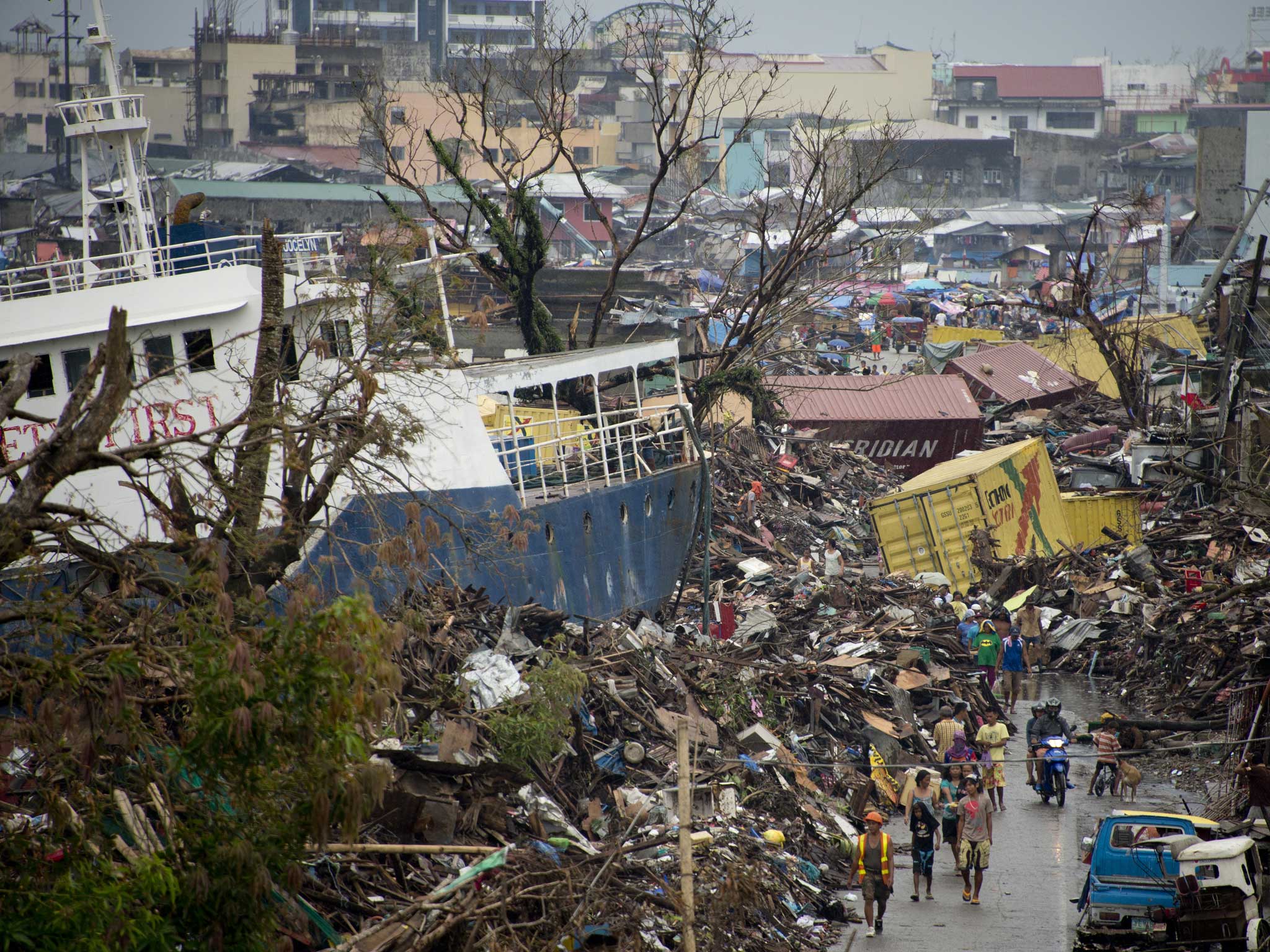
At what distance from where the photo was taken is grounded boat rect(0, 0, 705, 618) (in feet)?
47.2

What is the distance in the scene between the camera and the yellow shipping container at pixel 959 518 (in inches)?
966

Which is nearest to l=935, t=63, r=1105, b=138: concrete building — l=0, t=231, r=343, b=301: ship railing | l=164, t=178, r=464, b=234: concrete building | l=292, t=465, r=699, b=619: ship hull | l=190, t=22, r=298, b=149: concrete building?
l=190, t=22, r=298, b=149: concrete building

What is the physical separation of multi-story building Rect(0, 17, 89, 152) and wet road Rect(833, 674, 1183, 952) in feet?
286

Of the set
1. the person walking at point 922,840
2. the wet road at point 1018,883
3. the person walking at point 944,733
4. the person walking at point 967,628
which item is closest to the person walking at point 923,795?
the person walking at point 922,840

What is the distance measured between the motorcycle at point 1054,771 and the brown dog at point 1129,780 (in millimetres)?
608

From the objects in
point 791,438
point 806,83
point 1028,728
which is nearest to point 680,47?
point 806,83

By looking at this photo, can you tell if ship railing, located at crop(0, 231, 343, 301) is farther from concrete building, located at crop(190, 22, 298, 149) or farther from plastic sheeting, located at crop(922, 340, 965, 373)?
concrete building, located at crop(190, 22, 298, 149)

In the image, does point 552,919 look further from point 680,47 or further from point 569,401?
point 680,47

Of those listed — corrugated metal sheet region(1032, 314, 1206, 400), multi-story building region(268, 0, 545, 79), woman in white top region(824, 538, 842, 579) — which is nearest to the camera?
woman in white top region(824, 538, 842, 579)

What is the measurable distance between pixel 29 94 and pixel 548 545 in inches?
3804

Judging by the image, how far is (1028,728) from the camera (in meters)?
15.9

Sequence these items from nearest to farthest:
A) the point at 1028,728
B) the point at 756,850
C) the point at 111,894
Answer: the point at 111,894, the point at 756,850, the point at 1028,728

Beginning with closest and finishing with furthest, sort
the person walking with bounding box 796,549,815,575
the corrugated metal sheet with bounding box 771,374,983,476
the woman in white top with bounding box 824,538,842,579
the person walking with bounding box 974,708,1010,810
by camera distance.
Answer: the person walking with bounding box 974,708,1010,810
the person walking with bounding box 796,549,815,575
the woman in white top with bounding box 824,538,842,579
the corrugated metal sheet with bounding box 771,374,983,476

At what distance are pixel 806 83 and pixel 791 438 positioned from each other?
84.3 m
